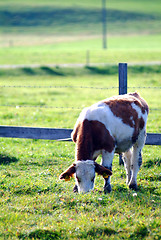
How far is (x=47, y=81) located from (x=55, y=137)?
692 inches

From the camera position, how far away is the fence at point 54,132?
8344 millimetres

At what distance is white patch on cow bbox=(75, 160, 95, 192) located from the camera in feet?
20.0

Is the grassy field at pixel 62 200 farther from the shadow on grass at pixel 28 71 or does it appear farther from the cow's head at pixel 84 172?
the shadow on grass at pixel 28 71

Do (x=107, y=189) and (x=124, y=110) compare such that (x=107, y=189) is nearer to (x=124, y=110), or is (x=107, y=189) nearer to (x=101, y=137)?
(x=101, y=137)

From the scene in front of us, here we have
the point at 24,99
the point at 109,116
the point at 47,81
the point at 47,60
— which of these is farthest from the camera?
the point at 47,60

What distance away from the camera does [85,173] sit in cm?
610

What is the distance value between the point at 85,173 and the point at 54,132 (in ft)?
9.21

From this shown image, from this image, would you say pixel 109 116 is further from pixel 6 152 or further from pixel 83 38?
pixel 83 38

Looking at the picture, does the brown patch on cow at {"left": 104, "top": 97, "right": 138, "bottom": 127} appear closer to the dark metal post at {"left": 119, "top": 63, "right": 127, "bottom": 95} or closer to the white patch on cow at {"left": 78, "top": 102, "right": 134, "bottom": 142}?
the white patch on cow at {"left": 78, "top": 102, "right": 134, "bottom": 142}

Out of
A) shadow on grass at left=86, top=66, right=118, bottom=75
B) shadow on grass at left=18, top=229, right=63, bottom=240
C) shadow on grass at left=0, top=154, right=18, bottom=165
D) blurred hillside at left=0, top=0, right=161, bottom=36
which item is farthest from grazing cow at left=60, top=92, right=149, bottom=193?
blurred hillside at left=0, top=0, right=161, bottom=36

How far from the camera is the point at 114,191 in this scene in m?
6.77

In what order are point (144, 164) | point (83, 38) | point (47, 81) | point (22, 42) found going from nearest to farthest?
point (144, 164), point (47, 81), point (22, 42), point (83, 38)

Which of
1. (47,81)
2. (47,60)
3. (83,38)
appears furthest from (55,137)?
(83,38)

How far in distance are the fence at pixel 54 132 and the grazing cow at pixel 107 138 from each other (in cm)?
91
